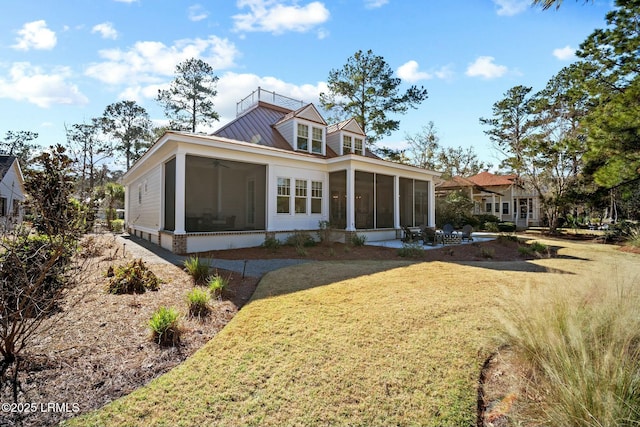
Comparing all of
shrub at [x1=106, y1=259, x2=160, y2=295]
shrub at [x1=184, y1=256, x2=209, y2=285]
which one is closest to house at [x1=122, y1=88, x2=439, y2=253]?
shrub at [x1=184, y1=256, x2=209, y2=285]

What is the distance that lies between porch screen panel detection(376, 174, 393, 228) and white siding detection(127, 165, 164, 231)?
31.4 feet

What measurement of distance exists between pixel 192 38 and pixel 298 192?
22.3 feet

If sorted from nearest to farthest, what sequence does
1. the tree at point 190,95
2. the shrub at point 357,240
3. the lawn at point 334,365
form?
1. the lawn at point 334,365
2. the shrub at point 357,240
3. the tree at point 190,95

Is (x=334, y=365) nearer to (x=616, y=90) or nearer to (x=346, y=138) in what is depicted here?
(x=346, y=138)

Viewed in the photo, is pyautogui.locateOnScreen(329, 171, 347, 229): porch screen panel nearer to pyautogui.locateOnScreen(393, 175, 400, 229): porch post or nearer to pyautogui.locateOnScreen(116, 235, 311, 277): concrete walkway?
pyautogui.locateOnScreen(393, 175, 400, 229): porch post

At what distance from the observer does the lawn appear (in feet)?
8.56

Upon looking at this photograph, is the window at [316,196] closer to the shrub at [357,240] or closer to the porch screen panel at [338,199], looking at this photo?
the porch screen panel at [338,199]

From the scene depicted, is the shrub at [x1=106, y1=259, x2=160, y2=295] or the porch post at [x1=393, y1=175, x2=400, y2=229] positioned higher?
the porch post at [x1=393, y1=175, x2=400, y2=229]

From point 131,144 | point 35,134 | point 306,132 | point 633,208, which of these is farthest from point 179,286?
point 35,134

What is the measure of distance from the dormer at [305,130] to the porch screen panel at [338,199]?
2388 millimetres

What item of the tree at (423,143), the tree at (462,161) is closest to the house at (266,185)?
the tree at (423,143)

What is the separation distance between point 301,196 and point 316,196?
2.93 feet

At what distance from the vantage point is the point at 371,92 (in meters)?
23.5

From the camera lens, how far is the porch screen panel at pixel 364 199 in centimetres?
1412
